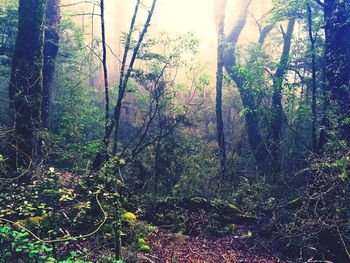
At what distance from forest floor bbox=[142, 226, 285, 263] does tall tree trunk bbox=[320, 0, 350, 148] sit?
2.86 meters

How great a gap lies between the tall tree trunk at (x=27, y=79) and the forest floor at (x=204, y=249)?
3.41m

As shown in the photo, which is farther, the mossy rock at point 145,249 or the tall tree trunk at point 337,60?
the tall tree trunk at point 337,60

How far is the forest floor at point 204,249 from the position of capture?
20.5ft

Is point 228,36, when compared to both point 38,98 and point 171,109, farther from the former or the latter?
point 38,98

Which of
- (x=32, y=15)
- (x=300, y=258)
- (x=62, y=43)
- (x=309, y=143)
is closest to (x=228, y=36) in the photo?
(x=309, y=143)

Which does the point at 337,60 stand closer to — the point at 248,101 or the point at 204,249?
the point at 204,249

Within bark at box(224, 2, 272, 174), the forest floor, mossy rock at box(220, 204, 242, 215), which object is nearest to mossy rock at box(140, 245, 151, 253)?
the forest floor

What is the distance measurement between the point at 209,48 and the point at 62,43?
1405 centimetres

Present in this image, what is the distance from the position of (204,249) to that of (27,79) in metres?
5.47

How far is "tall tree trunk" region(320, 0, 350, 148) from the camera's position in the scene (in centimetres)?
665

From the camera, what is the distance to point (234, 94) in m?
18.0

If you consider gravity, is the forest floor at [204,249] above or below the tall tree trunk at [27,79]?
below

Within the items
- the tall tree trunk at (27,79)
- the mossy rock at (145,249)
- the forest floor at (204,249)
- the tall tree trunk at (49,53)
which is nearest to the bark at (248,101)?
the forest floor at (204,249)

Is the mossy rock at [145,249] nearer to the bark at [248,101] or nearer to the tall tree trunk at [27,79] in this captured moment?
the tall tree trunk at [27,79]
